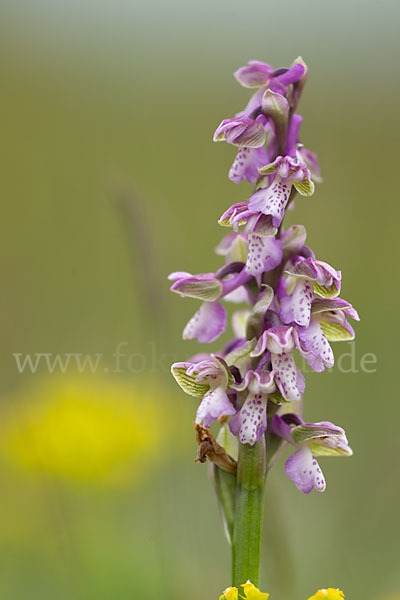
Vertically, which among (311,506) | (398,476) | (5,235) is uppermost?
(5,235)

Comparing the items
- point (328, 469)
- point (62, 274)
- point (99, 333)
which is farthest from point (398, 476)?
point (62, 274)

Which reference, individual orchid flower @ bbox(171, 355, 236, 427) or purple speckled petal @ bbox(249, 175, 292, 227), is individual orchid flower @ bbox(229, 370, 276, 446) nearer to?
individual orchid flower @ bbox(171, 355, 236, 427)

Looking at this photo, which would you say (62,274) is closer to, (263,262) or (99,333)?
(99,333)

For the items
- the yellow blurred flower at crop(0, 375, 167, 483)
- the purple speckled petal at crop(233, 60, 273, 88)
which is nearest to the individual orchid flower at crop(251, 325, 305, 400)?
the purple speckled petal at crop(233, 60, 273, 88)

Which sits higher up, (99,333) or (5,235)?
(5,235)

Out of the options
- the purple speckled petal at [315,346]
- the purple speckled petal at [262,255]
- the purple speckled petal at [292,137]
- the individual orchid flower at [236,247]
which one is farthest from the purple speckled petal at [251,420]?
the purple speckled petal at [292,137]

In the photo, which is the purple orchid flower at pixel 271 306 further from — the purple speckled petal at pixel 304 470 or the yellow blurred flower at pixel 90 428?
the yellow blurred flower at pixel 90 428
